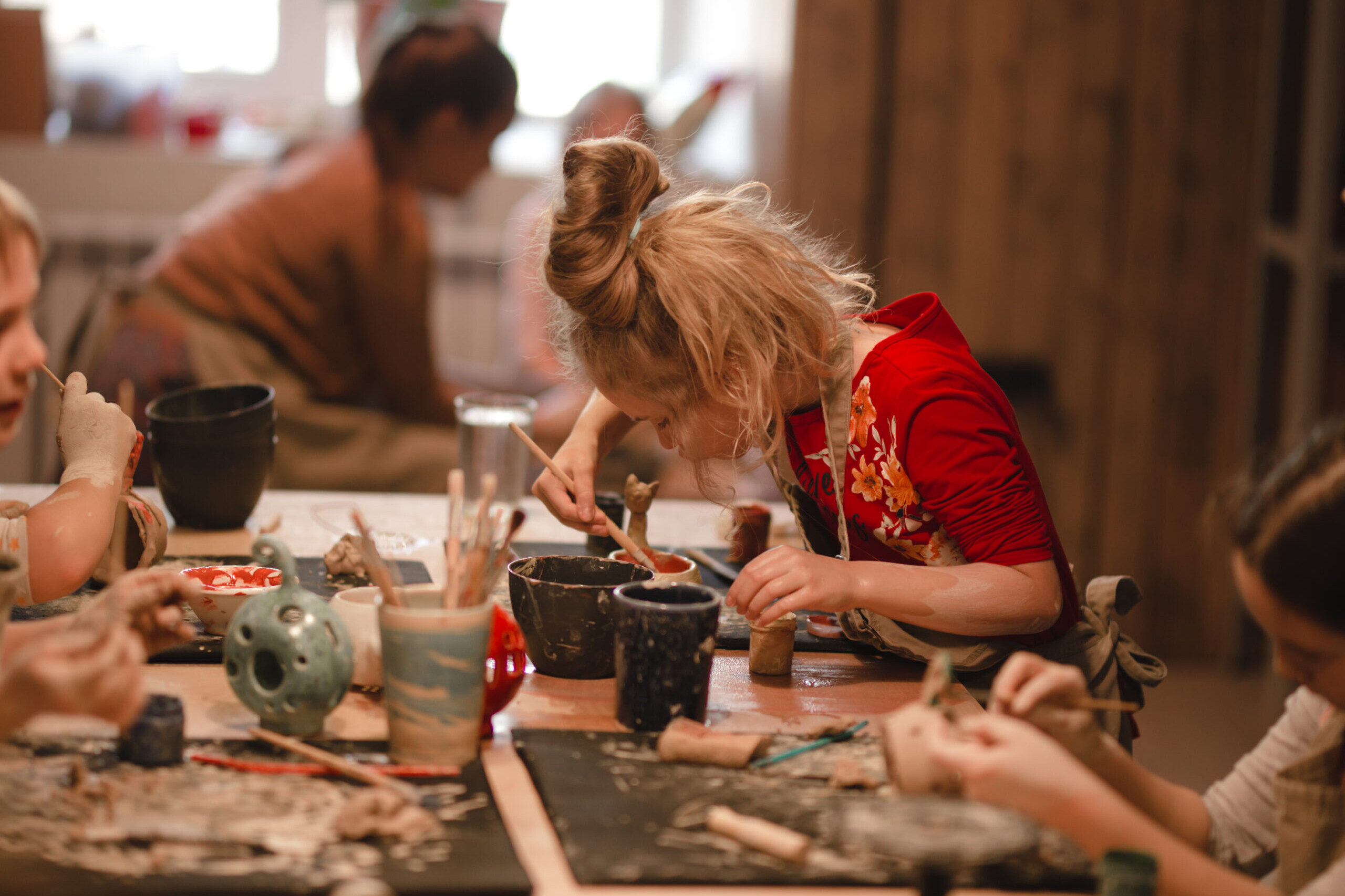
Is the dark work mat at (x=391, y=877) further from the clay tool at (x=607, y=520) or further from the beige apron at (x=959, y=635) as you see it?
the beige apron at (x=959, y=635)

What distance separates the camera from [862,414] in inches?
53.1

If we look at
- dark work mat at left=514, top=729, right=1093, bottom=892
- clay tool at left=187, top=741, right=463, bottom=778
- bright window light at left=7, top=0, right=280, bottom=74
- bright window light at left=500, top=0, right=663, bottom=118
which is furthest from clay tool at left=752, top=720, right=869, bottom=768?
bright window light at left=7, top=0, right=280, bottom=74

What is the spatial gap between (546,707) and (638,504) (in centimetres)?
44

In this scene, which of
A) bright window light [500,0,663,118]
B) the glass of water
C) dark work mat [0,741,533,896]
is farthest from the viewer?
bright window light [500,0,663,118]

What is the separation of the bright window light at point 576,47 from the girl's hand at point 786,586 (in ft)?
10.3

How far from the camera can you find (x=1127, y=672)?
140 centimetres

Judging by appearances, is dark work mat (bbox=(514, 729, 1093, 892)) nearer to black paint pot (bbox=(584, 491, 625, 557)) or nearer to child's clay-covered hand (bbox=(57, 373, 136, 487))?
child's clay-covered hand (bbox=(57, 373, 136, 487))

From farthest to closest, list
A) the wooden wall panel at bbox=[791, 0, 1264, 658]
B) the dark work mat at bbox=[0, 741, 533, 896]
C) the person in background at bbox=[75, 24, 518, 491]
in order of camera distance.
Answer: the wooden wall panel at bbox=[791, 0, 1264, 658] < the person in background at bbox=[75, 24, 518, 491] < the dark work mat at bbox=[0, 741, 533, 896]

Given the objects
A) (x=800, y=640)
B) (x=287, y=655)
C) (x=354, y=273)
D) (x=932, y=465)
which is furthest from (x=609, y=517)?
(x=354, y=273)

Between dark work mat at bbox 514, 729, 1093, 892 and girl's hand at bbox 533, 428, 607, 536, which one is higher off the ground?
girl's hand at bbox 533, 428, 607, 536

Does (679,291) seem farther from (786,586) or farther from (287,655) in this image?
(287,655)

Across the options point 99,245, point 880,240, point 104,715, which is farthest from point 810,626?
point 99,245

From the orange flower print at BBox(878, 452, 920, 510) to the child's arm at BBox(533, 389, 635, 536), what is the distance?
0.32 metres

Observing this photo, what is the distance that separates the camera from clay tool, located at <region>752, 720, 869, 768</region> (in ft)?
3.15
